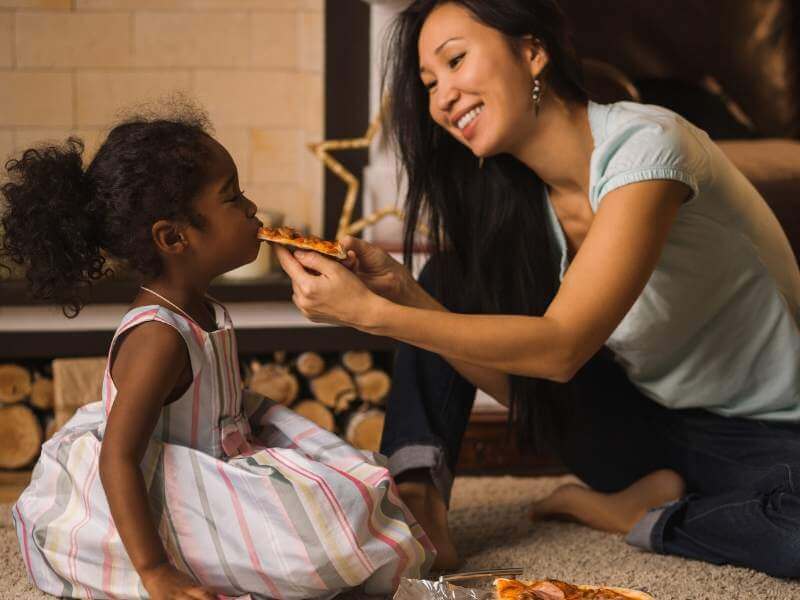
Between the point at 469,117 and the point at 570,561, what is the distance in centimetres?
70

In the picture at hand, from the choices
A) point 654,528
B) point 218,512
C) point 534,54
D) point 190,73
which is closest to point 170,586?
point 218,512

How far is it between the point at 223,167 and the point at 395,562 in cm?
58

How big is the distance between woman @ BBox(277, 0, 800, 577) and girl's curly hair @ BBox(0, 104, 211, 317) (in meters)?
0.17

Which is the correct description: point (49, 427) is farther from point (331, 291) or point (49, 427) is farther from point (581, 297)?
point (581, 297)

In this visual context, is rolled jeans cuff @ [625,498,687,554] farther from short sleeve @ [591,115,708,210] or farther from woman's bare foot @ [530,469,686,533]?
short sleeve @ [591,115,708,210]

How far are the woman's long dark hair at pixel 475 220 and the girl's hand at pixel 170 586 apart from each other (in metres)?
0.66

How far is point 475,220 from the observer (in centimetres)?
172

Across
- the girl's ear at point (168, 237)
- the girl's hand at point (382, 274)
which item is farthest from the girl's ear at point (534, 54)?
the girl's ear at point (168, 237)

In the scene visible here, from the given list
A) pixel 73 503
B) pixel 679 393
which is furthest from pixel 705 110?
pixel 73 503

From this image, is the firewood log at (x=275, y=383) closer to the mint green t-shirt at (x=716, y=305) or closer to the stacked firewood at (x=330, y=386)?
the stacked firewood at (x=330, y=386)

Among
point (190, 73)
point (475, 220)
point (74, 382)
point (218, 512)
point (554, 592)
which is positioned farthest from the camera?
point (190, 73)

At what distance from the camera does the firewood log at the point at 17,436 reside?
2.30 m

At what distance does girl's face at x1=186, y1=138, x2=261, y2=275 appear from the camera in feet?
4.51

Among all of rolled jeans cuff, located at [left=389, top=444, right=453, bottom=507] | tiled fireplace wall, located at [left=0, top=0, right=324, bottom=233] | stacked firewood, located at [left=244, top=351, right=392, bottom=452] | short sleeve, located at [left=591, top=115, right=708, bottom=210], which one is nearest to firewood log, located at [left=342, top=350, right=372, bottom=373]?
stacked firewood, located at [left=244, top=351, right=392, bottom=452]
